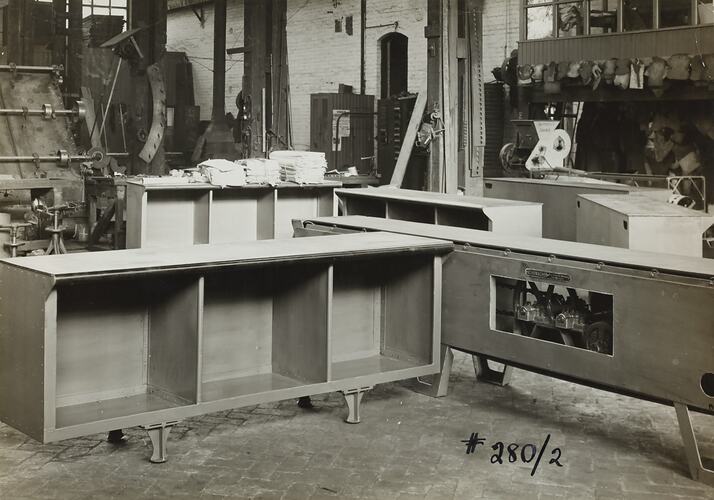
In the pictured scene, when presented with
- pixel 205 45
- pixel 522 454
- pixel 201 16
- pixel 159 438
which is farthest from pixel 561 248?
pixel 201 16

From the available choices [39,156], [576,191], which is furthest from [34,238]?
[576,191]

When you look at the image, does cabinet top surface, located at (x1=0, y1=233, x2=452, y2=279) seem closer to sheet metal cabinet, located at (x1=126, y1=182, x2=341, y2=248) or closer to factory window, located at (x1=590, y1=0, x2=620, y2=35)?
sheet metal cabinet, located at (x1=126, y1=182, x2=341, y2=248)

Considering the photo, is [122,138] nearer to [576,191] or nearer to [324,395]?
[576,191]

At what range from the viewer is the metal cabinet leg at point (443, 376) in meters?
5.86

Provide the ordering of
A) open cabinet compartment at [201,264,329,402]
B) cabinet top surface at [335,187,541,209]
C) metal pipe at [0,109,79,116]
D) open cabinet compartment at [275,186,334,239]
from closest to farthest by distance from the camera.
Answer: open cabinet compartment at [201,264,329,402] → cabinet top surface at [335,187,541,209] → open cabinet compartment at [275,186,334,239] → metal pipe at [0,109,79,116]

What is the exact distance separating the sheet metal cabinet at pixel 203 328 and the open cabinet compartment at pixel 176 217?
357 cm

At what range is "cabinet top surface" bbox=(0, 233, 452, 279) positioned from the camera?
423cm

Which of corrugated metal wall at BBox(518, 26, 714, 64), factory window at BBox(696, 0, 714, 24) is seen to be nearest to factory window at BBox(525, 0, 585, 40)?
corrugated metal wall at BBox(518, 26, 714, 64)

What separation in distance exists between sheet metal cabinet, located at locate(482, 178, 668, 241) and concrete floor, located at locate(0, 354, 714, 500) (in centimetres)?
429

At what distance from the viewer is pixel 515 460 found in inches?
189

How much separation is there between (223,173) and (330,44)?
12.3 metres

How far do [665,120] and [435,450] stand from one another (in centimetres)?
1100

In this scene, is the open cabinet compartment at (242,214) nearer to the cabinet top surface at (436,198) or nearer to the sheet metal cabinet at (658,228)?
the cabinet top surface at (436,198)

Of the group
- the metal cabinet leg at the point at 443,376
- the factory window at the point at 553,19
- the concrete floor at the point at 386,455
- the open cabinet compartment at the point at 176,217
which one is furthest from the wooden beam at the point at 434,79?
the factory window at the point at 553,19
